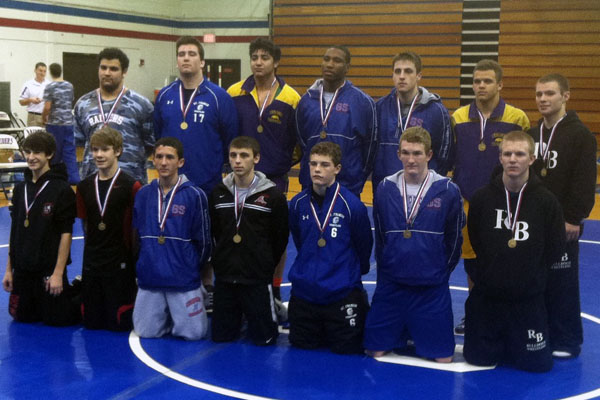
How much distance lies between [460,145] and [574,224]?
104cm

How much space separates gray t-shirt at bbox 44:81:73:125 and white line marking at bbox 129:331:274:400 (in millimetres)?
7913

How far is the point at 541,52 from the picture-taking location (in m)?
15.1

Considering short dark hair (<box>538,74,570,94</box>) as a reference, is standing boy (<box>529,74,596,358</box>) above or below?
below

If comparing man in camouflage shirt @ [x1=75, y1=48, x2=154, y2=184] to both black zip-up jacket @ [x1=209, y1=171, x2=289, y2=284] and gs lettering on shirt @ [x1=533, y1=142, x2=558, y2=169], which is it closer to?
black zip-up jacket @ [x1=209, y1=171, x2=289, y2=284]

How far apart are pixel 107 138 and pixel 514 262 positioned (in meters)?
2.97

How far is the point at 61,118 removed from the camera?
1212 cm

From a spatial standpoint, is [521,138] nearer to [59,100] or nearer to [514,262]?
[514,262]

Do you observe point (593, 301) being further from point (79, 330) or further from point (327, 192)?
point (79, 330)

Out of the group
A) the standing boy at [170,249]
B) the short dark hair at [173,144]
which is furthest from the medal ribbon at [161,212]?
the short dark hair at [173,144]

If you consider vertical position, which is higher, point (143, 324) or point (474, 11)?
point (474, 11)

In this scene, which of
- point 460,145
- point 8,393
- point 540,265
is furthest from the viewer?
point 460,145

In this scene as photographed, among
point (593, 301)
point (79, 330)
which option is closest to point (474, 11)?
point (593, 301)

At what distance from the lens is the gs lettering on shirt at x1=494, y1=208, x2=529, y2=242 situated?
4.51m

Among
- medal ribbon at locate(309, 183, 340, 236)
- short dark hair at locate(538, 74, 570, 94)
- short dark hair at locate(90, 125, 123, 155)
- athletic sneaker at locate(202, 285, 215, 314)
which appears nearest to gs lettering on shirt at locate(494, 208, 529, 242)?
short dark hair at locate(538, 74, 570, 94)
